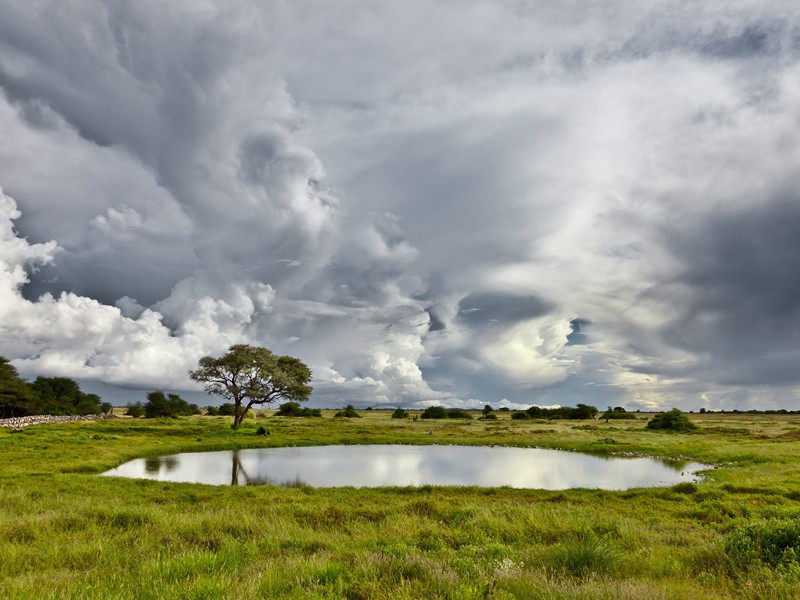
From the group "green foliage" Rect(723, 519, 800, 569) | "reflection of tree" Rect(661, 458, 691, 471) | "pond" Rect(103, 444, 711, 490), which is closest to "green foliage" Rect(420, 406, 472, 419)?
"pond" Rect(103, 444, 711, 490)

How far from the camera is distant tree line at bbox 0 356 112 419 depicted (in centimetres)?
8775

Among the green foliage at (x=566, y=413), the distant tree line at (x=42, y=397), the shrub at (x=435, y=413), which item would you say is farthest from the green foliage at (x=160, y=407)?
the green foliage at (x=566, y=413)

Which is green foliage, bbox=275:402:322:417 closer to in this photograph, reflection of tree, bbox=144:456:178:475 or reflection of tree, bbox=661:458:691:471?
reflection of tree, bbox=144:456:178:475

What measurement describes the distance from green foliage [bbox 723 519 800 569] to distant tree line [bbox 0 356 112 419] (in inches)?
4482

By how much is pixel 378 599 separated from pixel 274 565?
2631mm

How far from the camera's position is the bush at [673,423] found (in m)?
86.1

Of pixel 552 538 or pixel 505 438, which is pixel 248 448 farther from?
pixel 552 538

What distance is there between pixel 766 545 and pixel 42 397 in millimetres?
137824

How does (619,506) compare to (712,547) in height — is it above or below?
below

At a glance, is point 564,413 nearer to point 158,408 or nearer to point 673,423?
point 673,423

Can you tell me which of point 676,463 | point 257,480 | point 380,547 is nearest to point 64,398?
point 257,480

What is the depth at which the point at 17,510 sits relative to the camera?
14102mm

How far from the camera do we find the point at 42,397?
106688mm

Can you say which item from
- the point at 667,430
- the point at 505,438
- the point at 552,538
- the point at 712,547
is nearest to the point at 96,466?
the point at 552,538
